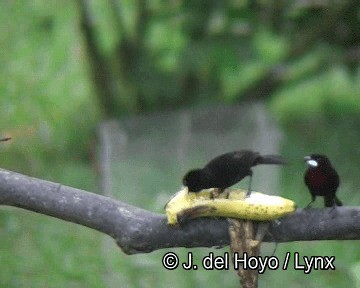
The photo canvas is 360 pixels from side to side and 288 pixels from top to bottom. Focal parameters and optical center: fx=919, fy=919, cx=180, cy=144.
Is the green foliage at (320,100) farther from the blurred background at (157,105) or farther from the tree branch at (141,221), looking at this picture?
the tree branch at (141,221)

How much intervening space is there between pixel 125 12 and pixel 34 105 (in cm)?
60

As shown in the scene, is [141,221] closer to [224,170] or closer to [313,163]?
[224,170]

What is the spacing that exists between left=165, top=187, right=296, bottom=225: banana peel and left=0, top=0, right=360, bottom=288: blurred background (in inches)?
60.9

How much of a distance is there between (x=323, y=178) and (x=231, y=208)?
147 millimetres

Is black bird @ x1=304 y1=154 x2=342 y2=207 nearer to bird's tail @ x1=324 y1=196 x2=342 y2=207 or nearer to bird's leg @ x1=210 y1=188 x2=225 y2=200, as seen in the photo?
bird's tail @ x1=324 y1=196 x2=342 y2=207

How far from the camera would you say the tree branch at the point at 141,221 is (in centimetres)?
126

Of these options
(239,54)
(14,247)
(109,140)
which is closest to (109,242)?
(14,247)

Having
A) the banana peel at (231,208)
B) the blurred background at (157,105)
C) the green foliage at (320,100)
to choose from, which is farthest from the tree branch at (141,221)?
the green foliage at (320,100)

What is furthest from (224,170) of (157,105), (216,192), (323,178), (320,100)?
(320,100)

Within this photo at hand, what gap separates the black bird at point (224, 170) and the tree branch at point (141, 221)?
5 centimetres

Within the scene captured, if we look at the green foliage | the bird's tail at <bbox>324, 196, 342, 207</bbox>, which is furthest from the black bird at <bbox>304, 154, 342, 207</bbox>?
the green foliage

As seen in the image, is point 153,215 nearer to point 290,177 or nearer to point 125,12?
point 290,177

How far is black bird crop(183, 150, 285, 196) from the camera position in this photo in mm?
1250

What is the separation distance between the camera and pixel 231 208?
1.25 metres
